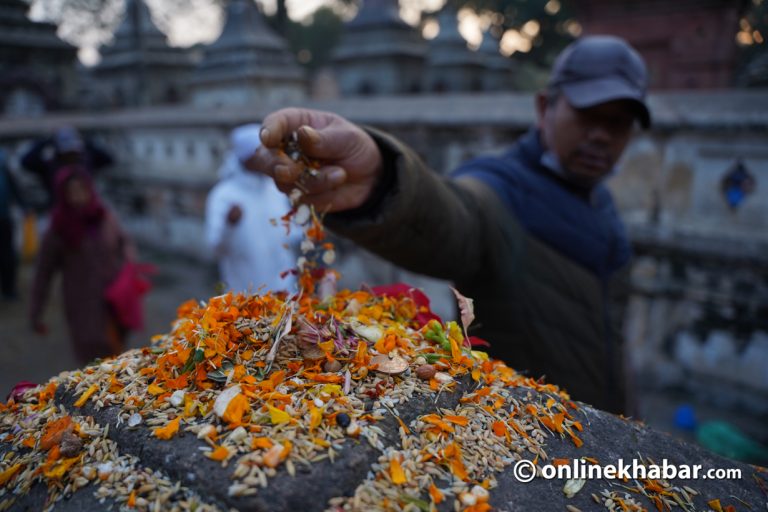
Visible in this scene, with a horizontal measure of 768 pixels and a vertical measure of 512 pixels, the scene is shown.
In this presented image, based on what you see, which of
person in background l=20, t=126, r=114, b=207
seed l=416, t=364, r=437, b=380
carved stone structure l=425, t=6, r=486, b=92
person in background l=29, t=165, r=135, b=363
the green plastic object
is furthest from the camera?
carved stone structure l=425, t=6, r=486, b=92

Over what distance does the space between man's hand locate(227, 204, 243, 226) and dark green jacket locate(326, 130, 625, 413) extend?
1.98 meters

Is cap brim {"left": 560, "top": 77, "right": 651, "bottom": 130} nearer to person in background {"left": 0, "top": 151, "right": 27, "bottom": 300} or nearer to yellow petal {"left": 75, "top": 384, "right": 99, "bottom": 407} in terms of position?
yellow petal {"left": 75, "top": 384, "right": 99, "bottom": 407}

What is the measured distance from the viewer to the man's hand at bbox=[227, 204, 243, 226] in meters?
A: 3.86

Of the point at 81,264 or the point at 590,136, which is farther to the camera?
the point at 81,264

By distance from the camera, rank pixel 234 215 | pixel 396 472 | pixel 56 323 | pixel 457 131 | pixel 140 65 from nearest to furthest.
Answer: pixel 396 472, pixel 234 215, pixel 457 131, pixel 56 323, pixel 140 65

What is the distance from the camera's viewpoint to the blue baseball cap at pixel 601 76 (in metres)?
2.28

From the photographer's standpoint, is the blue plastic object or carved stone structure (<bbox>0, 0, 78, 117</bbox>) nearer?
the blue plastic object

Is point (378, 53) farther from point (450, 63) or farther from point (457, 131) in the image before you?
point (457, 131)

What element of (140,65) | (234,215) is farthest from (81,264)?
(140,65)

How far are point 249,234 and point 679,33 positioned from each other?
846 cm

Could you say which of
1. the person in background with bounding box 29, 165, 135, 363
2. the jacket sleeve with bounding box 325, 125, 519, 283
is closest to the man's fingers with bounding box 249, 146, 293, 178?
the jacket sleeve with bounding box 325, 125, 519, 283

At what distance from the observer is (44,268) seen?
4145 mm
